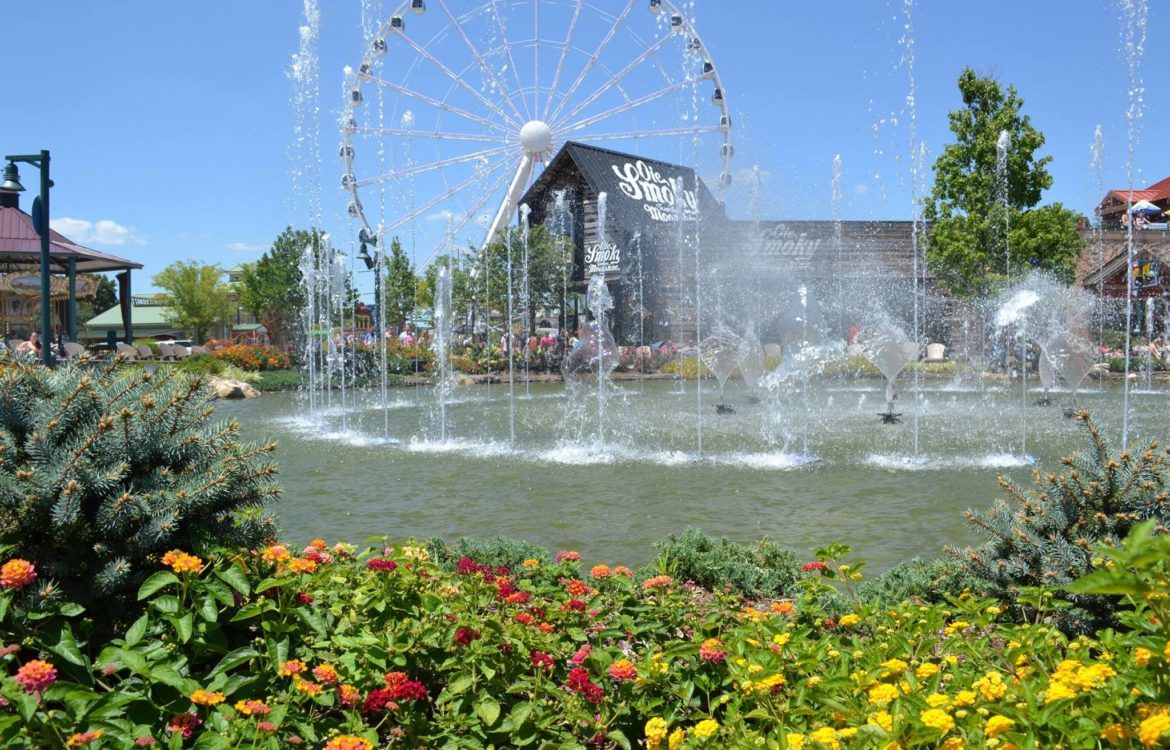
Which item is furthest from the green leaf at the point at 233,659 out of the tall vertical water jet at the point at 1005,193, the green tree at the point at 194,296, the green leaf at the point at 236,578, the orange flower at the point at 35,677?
the green tree at the point at 194,296

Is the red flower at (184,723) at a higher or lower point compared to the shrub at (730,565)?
higher

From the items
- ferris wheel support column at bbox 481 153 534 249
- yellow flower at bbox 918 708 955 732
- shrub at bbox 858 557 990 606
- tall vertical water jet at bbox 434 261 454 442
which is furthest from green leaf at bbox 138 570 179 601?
ferris wheel support column at bbox 481 153 534 249

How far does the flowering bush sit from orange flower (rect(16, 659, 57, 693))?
28080mm

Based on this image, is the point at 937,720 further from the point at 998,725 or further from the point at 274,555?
the point at 274,555

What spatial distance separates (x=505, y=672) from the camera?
3.12 meters

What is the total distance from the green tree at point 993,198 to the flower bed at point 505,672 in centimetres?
2698


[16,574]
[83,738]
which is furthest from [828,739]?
[16,574]

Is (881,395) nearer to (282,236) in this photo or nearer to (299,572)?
(299,572)

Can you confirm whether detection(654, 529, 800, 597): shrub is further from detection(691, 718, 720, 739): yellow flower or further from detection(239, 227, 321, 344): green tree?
detection(239, 227, 321, 344): green tree

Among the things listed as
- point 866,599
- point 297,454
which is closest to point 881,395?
point 297,454

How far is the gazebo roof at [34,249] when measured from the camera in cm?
2480

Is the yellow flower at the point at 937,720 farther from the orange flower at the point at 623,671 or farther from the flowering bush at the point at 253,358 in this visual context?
the flowering bush at the point at 253,358

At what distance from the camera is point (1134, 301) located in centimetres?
3591

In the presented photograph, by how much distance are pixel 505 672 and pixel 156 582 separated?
119cm
